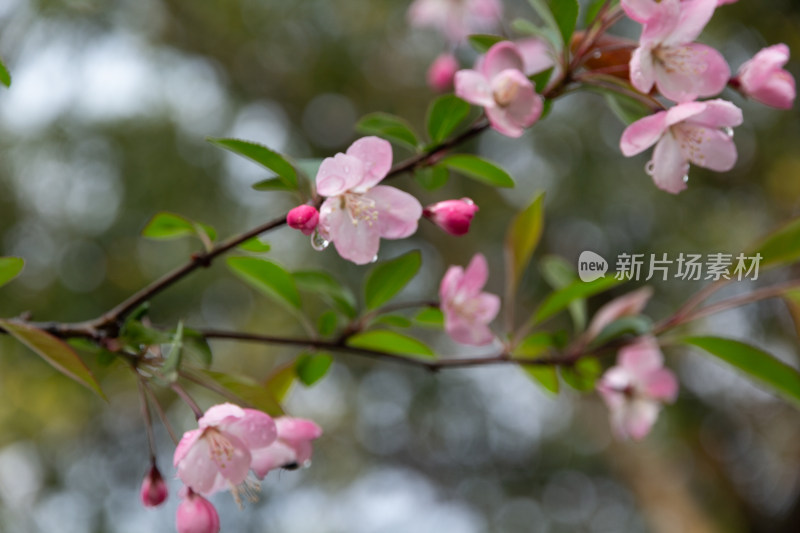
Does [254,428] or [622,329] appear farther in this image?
[622,329]

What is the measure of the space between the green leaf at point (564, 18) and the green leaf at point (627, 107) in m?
0.06

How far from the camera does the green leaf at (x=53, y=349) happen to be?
1.52ft

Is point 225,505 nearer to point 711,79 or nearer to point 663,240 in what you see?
point 663,240

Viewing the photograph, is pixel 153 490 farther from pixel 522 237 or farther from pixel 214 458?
pixel 522 237

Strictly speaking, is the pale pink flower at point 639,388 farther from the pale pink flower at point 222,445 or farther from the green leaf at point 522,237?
the pale pink flower at point 222,445

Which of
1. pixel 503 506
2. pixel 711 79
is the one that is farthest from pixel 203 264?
pixel 503 506

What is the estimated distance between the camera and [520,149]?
2.76 meters

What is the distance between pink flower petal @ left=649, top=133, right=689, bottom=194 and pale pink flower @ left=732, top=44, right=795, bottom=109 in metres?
0.08

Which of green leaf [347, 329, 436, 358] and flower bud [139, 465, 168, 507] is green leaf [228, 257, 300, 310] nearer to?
green leaf [347, 329, 436, 358]

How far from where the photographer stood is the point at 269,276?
0.65 meters

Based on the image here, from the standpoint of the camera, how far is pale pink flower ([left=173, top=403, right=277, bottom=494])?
0.49 metres

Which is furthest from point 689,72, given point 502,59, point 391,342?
point 391,342

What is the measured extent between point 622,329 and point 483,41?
334 millimetres

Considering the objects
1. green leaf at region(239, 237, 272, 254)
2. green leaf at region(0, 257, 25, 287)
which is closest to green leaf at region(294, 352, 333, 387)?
green leaf at region(239, 237, 272, 254)
